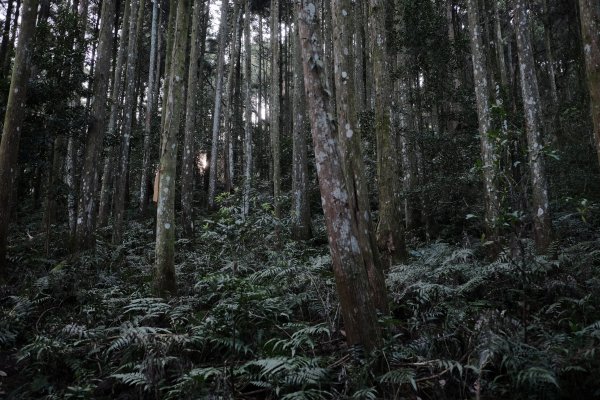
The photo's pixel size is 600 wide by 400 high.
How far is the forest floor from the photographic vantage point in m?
3.59

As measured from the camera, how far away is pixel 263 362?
12.9ft

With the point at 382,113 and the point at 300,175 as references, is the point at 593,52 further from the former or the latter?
the point at 300,175

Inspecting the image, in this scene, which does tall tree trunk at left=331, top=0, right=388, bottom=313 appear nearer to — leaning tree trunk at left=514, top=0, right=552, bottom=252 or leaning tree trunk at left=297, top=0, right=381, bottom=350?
leaning tree trunk at left=297, top=0, right=381, bottom=350

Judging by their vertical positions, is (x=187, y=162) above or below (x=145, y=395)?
above

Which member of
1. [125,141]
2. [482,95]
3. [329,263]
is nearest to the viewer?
[329,263]

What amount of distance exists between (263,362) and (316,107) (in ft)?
8.50

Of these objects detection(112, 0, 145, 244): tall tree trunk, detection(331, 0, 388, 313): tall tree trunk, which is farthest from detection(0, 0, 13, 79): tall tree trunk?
detection(331, 0, 388, 313): tall tree trunk

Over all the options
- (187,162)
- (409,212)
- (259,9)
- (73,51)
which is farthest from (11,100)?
(259,9)

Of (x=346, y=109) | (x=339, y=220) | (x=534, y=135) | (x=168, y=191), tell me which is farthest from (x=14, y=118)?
(x=534, y=135)

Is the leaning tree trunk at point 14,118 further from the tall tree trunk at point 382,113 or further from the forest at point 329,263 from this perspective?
the tall tree trunk at point 382,113

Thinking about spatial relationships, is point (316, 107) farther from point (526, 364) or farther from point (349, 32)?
point (526, 364)

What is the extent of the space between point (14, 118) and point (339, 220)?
7.54 m

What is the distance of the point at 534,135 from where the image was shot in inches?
361

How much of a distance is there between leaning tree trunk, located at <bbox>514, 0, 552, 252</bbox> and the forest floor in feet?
3.92
